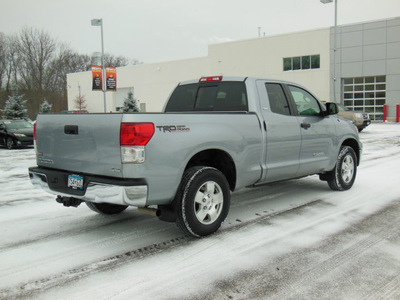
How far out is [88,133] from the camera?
13.8 feet

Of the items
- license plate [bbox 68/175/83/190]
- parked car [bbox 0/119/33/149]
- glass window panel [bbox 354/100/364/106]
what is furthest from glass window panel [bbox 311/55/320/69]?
license plate [bbox 68/175/83/190]

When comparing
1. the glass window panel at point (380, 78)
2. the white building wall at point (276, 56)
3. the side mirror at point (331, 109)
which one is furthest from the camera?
the white building wall at point (276, 56)

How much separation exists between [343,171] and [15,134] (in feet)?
47.6

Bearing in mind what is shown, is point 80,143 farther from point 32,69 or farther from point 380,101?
point 32,69

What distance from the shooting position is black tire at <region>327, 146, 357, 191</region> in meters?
6.84

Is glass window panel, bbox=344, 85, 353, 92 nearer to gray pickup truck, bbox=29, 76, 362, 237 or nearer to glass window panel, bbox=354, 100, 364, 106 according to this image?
glass window panel, bbox=354, 100, 364, 106

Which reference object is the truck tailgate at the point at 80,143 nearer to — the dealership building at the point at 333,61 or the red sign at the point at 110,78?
the red sign at the point at 110,78

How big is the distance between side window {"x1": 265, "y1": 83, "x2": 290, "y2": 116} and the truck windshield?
1.52 ft

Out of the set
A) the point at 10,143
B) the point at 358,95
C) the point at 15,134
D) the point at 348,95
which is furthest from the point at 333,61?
the point at 10,143

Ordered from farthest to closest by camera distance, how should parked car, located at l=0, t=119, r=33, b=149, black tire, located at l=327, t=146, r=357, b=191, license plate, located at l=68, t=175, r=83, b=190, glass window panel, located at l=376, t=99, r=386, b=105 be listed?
glass window panel, located at l=376, t=99, r=386, b=105 → parked car, located at l=0, t=119, r=33, b=149 → black tire, located at l=327, t=146, r=357, b=191 → license plate, located at l=68, t=175, r=83, b=190

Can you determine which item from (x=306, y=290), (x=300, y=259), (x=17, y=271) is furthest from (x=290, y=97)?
(x=17, y=271)

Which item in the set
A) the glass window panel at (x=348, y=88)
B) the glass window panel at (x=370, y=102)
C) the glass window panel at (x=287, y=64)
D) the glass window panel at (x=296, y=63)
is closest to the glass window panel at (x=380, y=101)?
the glass window panel at (x=370, y=102)

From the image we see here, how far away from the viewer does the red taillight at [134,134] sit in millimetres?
3881

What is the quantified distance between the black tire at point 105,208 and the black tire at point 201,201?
1.55 meters
